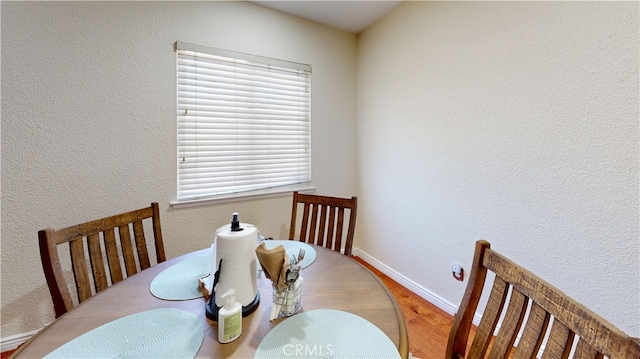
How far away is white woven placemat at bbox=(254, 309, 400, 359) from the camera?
24.6 inches

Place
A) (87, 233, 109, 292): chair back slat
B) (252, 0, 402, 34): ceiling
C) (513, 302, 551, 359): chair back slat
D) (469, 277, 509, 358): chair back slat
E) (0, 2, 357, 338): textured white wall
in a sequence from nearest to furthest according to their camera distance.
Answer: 1. (513, 302, 551, 359): chair back slat
2. (469, 277, 509, 358): chair back slat
3. (87, 233, 109, 292): chair back slat
4. (0, 2, 357, 338): textured white wall
5. (252, 0, 402, 34): ceiling

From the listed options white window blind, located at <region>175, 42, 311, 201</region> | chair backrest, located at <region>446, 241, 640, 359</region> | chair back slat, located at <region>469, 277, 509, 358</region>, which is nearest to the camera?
chair backrest, located at <region>446, 241, 640, 359</region>

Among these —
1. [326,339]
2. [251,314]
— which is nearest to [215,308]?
[251,314]

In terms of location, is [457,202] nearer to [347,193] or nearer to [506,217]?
[506,217]

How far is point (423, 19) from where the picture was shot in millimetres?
1894

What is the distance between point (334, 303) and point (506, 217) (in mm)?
1262

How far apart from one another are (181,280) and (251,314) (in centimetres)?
38

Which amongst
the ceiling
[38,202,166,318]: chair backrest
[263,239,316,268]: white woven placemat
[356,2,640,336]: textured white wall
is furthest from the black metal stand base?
the ceiling

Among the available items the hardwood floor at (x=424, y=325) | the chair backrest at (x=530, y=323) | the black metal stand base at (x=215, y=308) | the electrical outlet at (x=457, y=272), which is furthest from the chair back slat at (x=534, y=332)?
the electrical outlet at (x=457, y=272)

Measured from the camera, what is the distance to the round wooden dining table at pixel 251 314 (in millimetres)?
656

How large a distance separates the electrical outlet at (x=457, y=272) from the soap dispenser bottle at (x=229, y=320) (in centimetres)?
159

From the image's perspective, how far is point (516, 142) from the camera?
4.60 ft

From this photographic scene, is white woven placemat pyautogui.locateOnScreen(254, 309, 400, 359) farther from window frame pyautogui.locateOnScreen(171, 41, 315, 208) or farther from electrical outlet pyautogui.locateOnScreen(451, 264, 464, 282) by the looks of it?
window frame pyautogui.locateOnScreen(171, 41, 315, 208)

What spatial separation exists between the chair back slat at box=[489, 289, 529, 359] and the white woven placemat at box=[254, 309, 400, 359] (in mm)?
296
